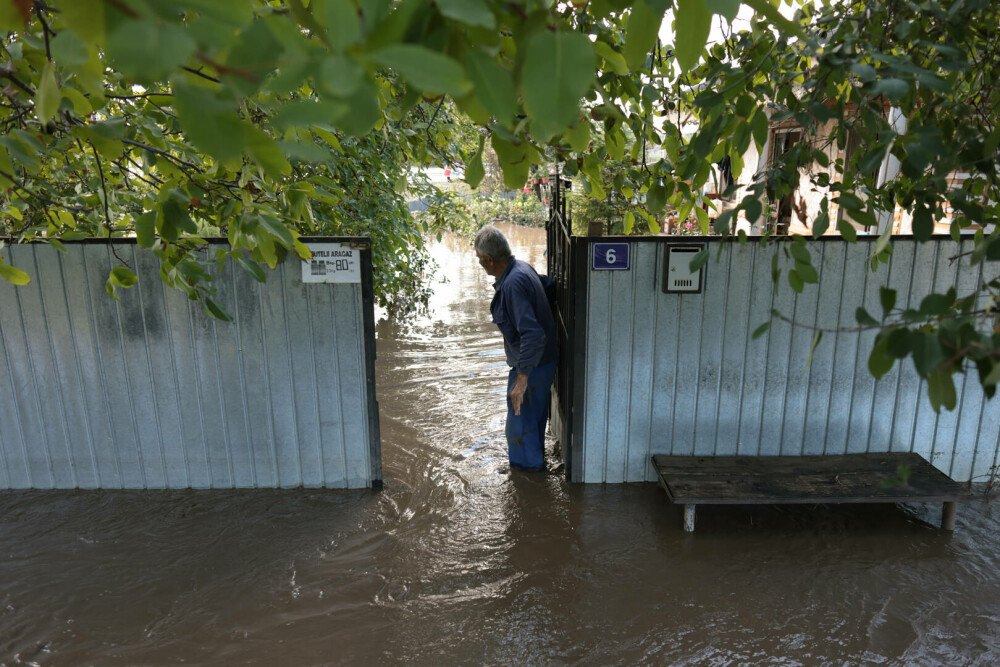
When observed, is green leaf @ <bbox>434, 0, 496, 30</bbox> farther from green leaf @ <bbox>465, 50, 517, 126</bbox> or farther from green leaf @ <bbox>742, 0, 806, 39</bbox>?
green leaf @ <bbox>742, 0, 806, 39</bbox>

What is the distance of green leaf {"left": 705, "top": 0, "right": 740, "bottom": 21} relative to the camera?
2.82ft

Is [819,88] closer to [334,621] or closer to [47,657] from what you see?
[334,621]

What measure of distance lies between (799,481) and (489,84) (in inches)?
155

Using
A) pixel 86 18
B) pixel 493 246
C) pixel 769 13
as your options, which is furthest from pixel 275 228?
pixel 493 246

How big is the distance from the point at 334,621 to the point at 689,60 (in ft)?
10.7

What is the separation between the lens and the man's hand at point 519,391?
4.68 meters

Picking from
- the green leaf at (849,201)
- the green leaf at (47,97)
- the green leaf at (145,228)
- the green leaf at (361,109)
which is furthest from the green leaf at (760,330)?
the green leaf at (145,228)

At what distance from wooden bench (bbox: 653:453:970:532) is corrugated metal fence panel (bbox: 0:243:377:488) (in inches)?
84.4

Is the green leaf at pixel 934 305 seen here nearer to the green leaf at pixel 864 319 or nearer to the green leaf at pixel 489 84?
the green leaf at pixel 864 319

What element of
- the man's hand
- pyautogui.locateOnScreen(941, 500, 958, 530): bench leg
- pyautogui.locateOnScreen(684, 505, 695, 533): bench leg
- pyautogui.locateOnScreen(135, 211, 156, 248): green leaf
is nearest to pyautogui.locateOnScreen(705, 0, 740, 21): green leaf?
pyautogui.locateOnScreen(135, 211, 156, 248): green leaf

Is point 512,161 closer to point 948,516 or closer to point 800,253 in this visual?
point 800,253

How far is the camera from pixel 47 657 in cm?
308

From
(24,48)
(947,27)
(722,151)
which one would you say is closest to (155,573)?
(24,48)

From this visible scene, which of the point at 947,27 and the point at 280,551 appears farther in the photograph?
the point at 280,551
